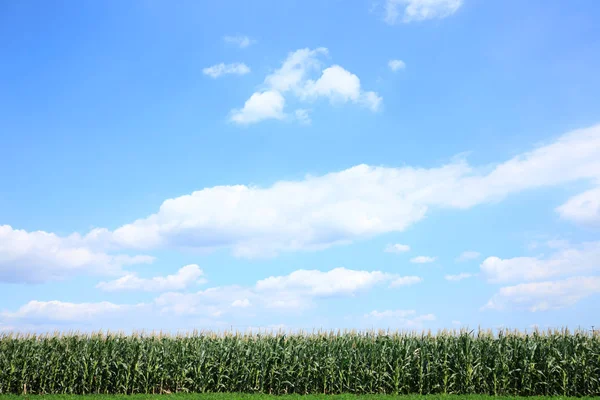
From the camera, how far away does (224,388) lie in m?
23.2

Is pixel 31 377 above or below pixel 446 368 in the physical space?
below

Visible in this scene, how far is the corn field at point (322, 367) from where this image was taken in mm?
22891

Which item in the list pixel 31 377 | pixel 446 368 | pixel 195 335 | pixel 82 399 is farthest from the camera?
pixel 195 335

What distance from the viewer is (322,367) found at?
75.5 feet

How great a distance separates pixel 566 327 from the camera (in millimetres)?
26031

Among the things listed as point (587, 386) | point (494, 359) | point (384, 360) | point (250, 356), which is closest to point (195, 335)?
point (250, 356)

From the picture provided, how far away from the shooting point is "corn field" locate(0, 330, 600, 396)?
75.1 feet

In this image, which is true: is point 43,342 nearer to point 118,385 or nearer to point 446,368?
point 118,385

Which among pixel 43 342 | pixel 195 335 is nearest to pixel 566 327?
pixel 195 335

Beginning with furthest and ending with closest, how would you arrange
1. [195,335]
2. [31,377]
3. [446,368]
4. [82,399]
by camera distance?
[195,335], [31,377], [446,368], [82,399]

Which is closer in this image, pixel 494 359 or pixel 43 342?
pixel 494 359

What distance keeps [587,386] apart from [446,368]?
6.57 meters

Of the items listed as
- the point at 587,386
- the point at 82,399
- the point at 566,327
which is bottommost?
the point at 82,399

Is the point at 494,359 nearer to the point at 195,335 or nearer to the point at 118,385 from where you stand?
the point at 195,335
